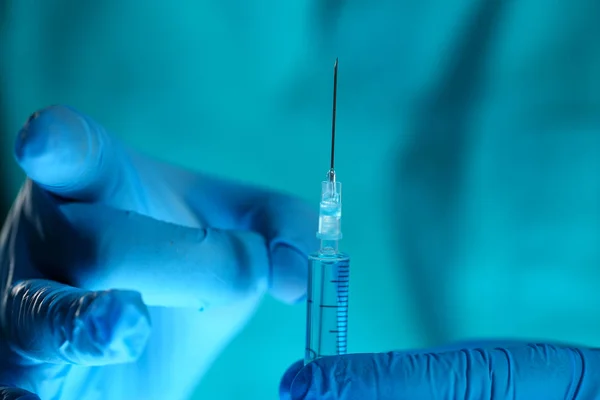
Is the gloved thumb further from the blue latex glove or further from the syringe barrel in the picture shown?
the syringe barrel

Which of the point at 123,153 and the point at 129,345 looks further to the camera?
the point at 123,153

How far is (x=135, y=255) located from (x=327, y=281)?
0.93ft

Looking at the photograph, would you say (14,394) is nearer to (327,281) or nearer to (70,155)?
(70,155)

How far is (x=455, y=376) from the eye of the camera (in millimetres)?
676

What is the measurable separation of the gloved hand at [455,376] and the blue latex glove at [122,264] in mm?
202

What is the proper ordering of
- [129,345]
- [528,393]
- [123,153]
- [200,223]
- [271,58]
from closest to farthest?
[129,345], [528,393], [123,153], [200,223], [271,58]

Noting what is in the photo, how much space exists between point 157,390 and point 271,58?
27.2 inches

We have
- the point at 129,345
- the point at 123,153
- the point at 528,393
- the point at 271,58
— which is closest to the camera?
the point at 129,345

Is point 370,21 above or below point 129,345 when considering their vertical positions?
above

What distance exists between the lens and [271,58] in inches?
41.9

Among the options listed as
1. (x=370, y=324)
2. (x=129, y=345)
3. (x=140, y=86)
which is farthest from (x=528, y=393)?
(x=140, y=86)

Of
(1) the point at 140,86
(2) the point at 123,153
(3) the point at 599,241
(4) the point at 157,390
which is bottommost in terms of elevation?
(4) the point at 157,390

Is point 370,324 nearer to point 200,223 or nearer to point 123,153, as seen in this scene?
point 200,223

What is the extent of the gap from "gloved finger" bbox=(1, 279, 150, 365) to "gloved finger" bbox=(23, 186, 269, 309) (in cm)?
5
